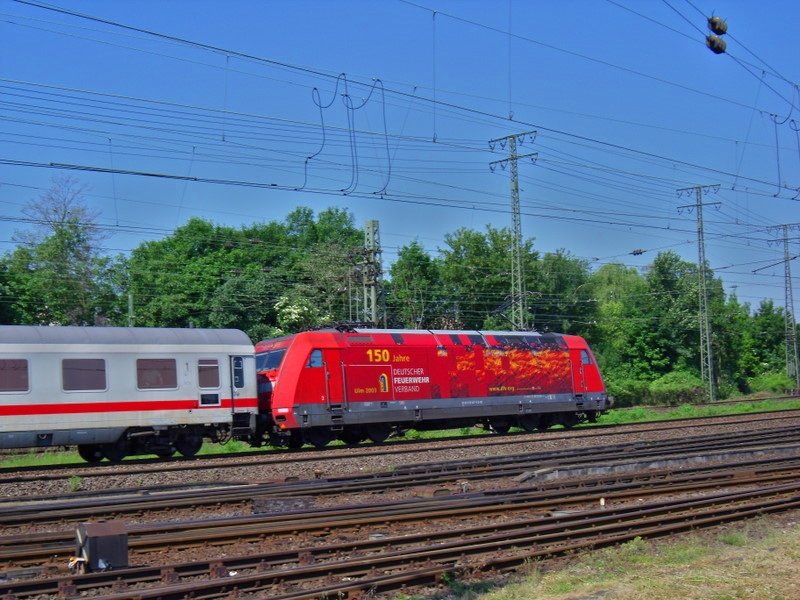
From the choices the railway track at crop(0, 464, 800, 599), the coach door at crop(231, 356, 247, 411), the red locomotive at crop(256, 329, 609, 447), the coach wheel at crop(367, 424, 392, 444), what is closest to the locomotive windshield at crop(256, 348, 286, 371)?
the red locomotive at crop(256, 329, 609, 447)

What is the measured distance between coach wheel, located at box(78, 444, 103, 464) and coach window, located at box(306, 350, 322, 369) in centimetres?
579

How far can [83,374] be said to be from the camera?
20.4m

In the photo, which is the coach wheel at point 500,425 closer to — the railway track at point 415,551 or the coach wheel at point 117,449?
the coach wheel at point 117,449

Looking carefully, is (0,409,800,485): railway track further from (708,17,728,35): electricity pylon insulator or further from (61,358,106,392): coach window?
(708,17,728,35): electricity pylon insulator

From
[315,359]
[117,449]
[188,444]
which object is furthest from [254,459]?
[315,359]

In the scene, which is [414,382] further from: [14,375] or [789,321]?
[789,321]

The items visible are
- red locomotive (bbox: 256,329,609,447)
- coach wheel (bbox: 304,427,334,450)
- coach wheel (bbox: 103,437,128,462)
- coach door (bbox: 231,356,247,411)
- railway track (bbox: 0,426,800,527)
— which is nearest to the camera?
railway track (bbox: 0,426,800,527)

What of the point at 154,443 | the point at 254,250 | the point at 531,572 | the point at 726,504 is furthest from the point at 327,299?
the point at 531,572

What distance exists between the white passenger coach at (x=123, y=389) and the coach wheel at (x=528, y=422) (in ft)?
36.1

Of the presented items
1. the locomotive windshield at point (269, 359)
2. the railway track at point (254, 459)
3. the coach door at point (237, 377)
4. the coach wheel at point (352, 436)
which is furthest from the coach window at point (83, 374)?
the coach wheel at point (352, 436)

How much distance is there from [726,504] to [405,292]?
47.6 metres

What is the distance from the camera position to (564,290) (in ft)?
252

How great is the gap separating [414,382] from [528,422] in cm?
622

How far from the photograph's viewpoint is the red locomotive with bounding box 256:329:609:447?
24.2m
